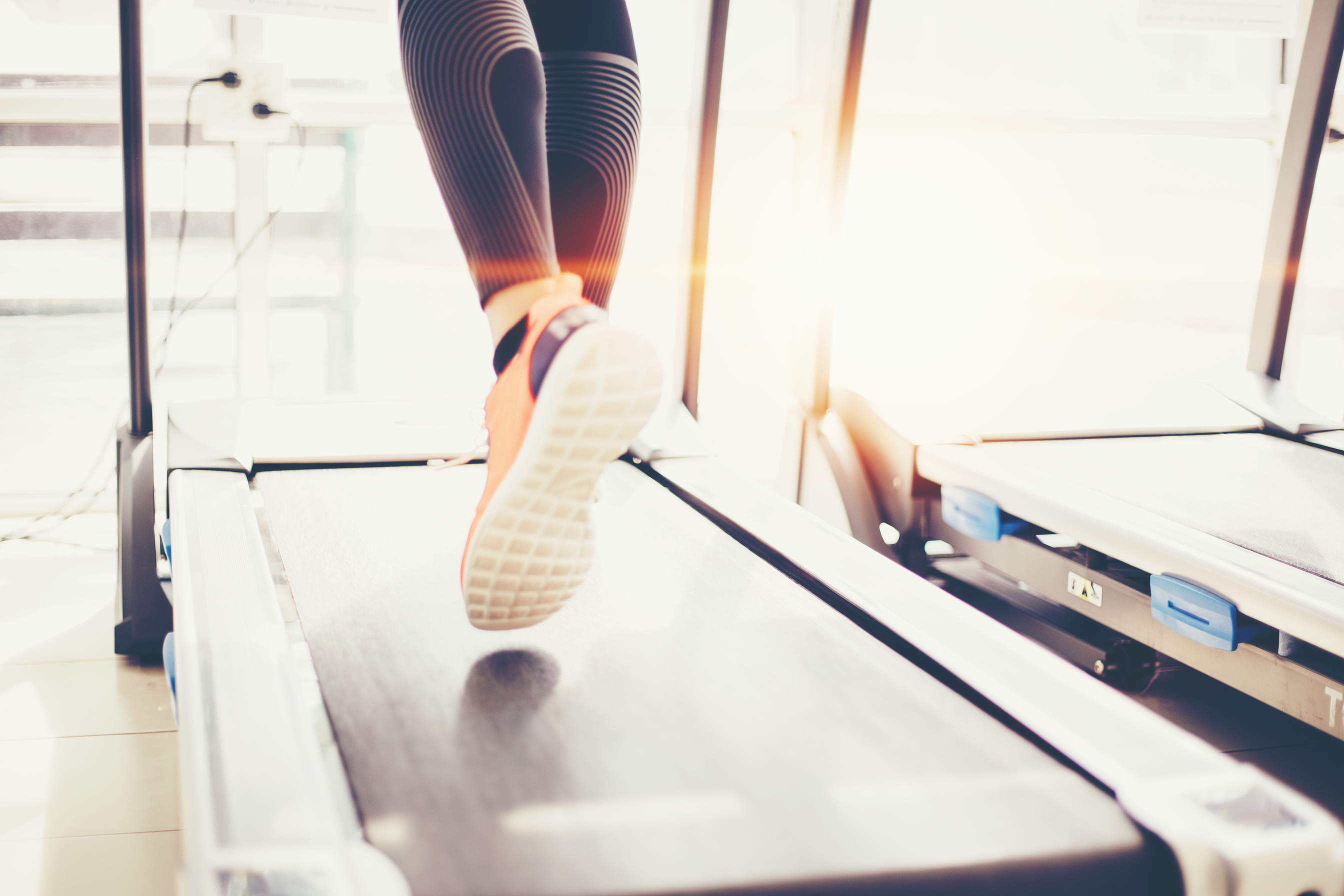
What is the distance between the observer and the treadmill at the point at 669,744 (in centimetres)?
58

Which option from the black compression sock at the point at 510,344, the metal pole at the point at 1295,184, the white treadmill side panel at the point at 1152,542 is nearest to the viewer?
the black compression sock at the point at 510,344

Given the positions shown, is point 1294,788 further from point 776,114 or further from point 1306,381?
point 1306,381

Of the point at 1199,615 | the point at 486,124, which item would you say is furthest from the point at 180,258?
the point at 1199,615

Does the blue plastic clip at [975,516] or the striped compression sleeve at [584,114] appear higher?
the striped compression sleeve at [584,114]

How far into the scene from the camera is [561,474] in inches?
30.2

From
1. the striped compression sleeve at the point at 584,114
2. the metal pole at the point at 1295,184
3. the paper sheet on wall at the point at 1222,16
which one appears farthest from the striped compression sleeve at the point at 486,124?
the metal pole at the point at 1295,184

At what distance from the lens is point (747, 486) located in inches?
59.2

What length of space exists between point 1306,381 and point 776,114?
9.90 ft

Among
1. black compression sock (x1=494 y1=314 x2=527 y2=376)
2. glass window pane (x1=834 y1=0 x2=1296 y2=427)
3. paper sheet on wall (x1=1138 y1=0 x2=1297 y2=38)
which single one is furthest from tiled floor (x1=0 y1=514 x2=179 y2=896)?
paper sheet on wall (x1=1138 y1=0 x2=1297 y2=38)

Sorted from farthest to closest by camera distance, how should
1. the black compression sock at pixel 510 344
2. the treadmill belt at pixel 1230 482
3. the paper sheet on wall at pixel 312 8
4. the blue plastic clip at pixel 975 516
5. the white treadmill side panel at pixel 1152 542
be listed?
the paper sheet on wall at pixel 312 8 → the blue plastic clip at pixel 975 516 → the treadmill belt at pixel 1230 482 → the white treadmill side panel at pixel 1152 542 → the black compression sock at pixel 510 344

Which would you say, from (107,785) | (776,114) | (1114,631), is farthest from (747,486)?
(776,114)

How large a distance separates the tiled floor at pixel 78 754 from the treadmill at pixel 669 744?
0.20 m

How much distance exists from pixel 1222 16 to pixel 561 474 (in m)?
2.06

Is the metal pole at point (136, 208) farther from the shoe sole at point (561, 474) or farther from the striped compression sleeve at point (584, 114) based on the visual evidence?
the shoe sole at point (561, 474)
